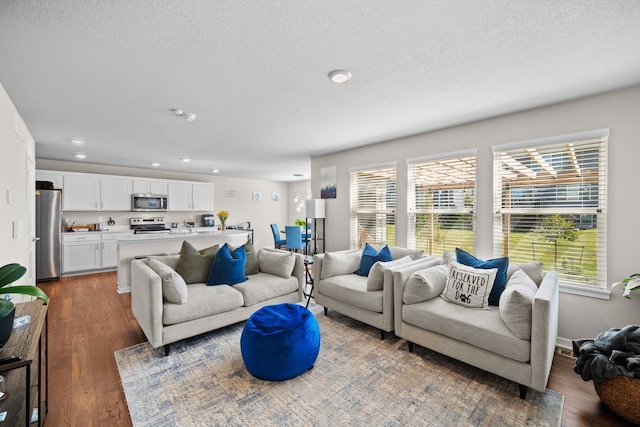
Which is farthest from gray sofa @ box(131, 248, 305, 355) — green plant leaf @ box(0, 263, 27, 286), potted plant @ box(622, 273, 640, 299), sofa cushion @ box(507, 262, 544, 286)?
potted plant @ box(622, 273, 640, 299)

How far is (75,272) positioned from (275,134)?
5.22m

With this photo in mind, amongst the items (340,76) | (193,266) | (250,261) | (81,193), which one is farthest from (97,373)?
(81,193)

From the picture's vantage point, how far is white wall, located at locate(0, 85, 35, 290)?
7.98 ft

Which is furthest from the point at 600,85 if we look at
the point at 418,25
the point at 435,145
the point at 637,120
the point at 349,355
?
the point at 349,355

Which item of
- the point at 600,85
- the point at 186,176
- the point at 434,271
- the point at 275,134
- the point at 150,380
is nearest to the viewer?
the point at 150,380

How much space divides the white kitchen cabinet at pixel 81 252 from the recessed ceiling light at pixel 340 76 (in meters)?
6.24

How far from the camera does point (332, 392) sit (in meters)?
2.12

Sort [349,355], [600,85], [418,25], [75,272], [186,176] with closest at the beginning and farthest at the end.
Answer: [418,25] < [600,85] < [349,355] < [75,272] < [186,176]

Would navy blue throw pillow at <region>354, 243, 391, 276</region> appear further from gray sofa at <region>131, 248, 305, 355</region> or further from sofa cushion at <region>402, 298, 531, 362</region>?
sofa cushion at <region>402, 298, 531, 362</region>

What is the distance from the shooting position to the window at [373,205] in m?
4.40

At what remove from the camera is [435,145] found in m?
3.81

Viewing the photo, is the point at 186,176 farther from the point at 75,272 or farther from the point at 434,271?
the point at 434,271

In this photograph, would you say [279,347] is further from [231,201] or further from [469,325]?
[231,201]

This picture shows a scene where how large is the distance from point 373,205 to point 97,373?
3824 millimetres
